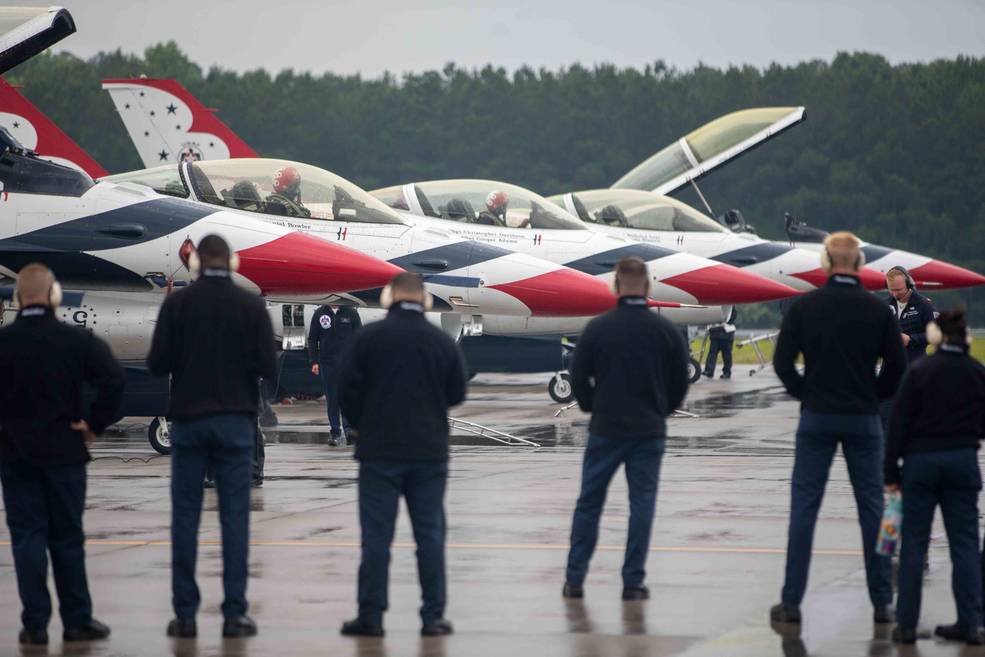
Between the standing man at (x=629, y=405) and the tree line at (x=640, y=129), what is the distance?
57526 millimetres

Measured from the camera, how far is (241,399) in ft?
25.9

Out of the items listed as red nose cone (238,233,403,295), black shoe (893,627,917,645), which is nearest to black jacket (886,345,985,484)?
black shoe (893,627,917,645)

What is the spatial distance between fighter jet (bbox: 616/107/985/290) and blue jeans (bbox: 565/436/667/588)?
18.9m

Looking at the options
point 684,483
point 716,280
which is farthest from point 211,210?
point 716,280

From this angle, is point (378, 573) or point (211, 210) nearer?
point (378, 573)

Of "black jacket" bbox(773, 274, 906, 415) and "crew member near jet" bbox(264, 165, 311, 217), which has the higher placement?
"crew member near jet" bbox(264, 165, 311, 217)

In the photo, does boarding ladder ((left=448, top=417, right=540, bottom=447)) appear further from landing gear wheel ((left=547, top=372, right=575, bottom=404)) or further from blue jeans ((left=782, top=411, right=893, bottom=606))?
blue jeans ((left=782, top=411, right=893, bottom=606))

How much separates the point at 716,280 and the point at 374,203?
5.75m

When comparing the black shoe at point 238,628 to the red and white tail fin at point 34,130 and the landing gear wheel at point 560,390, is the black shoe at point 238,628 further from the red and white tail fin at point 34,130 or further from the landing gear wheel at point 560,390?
the red and white tail fin at point 34,130

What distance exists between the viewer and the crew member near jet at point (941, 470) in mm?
7441

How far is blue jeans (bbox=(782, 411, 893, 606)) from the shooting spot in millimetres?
7902

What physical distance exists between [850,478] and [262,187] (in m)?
11.0

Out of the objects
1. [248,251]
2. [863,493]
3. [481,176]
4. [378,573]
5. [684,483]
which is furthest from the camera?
[481,176]

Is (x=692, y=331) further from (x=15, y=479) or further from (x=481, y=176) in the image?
(x=481, y=176)
